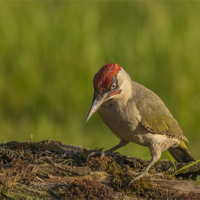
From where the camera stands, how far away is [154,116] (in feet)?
17.4

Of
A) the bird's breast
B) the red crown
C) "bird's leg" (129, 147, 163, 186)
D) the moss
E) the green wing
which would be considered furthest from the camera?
the green wing

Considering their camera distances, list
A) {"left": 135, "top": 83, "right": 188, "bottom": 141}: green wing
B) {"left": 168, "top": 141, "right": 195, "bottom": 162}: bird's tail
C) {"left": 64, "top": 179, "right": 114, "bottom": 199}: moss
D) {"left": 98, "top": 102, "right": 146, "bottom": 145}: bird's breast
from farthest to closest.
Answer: {"left": 168, "top": 141, "right": 195, "bottom": 162}: bird's tail, {"left": 135, "top": 83, "right": 188, "bottom": 141}: green wing, {"left": 98, "top": 102, "right": 146, "bottom": 145}: bird's breast, {"left": 64, "top": 179, "right": 114, "bottom": 199}: moss

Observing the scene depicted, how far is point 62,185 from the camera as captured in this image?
4.34 meters

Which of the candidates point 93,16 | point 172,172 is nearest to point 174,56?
point 93,16

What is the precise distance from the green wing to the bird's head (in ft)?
1.68

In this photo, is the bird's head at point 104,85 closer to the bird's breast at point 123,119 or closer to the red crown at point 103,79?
the red crown at point 103,79

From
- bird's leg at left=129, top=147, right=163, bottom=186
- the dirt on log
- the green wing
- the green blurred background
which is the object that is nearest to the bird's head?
the green wing

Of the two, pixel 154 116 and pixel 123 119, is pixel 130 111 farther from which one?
pixel 154 116

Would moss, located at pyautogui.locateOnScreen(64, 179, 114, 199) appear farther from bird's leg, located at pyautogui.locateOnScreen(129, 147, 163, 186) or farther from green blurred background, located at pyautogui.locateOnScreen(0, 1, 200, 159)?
green blurred background, located at pyautogui.locateOnScreen(0, 1, 200, 159)

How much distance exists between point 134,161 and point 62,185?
1254 mm

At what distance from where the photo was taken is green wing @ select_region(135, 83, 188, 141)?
202 inches

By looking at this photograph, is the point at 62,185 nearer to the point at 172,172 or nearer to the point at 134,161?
the point at 134,161

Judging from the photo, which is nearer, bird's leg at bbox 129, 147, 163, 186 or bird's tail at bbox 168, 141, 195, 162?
bird's leg at bbox 129, 147, 163, 186

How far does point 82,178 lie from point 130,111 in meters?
1.00
